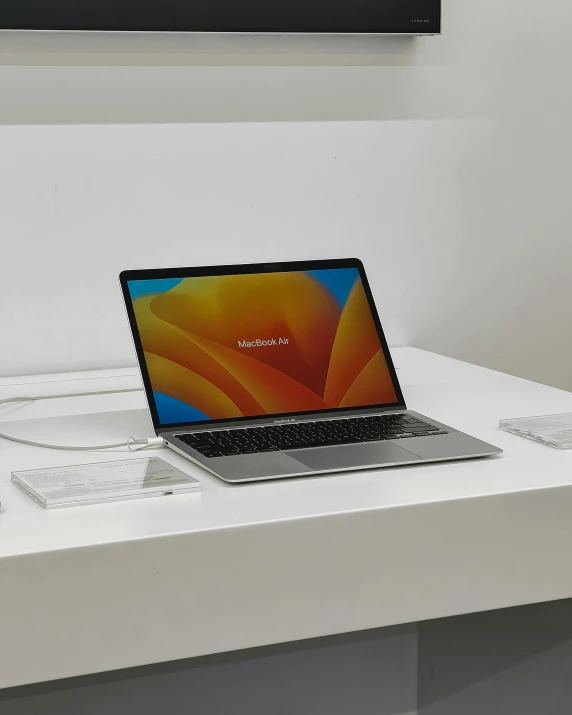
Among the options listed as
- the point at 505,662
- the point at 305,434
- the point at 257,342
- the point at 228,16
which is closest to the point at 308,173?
the point at 228,16

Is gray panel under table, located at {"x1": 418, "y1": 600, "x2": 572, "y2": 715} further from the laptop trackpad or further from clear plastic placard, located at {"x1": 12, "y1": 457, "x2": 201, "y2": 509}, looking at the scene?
clear plastic placard, located at {"x1": 12, "y1": 457, "x2": 201, "y2": 509}

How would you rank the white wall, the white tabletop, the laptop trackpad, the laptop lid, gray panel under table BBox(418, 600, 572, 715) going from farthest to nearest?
the white wall
gray panel under table BBox(418, 600, 572, 715)
the laptop lid
the laptop trackpad
the white tabletop

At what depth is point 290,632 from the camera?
0.72 meters

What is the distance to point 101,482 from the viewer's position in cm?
77

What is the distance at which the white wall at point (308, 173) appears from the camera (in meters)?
1.21

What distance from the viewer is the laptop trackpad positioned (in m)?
0.82

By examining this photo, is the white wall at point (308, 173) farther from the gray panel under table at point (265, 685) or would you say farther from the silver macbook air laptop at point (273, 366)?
the gray panel under table at point (265, 685)

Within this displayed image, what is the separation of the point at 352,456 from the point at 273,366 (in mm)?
176

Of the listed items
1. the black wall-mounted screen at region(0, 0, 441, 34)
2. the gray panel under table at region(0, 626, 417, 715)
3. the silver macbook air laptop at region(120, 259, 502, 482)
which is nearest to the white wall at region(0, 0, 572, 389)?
the black wall-mounted screen at region(0, 0, 441, 34)

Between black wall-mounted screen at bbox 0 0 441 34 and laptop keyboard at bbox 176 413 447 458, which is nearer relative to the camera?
laptop keyboard at bbox 176 413 447 458

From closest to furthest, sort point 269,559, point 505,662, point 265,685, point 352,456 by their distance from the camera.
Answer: point 269,559, point 352,456, point 505,662, point 265,685

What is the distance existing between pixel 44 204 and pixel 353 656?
0.73m

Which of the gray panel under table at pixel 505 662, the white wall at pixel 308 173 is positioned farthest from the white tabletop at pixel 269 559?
the white wall at pixel 308 173

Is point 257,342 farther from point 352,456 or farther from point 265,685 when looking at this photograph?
point 265,685
